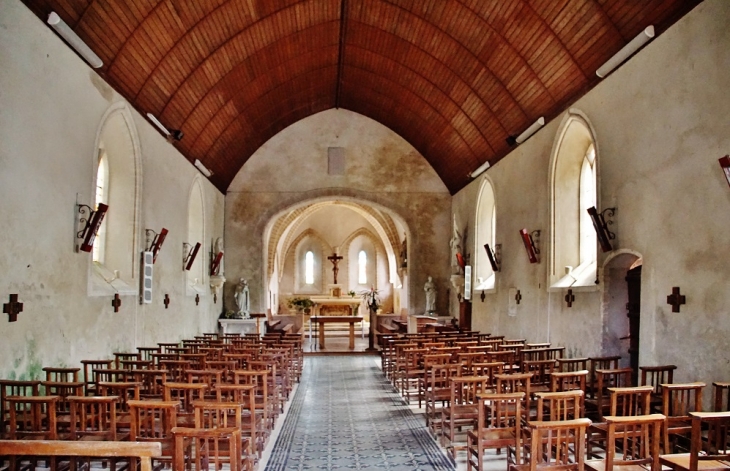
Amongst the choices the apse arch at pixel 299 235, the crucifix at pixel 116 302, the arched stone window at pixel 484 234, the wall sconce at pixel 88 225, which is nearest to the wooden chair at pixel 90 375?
the crucifix at pixel 116 302

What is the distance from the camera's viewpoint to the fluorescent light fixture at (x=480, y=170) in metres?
15.8

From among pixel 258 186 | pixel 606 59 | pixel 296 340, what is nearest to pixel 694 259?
pixel 606 59

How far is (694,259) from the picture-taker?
712cm

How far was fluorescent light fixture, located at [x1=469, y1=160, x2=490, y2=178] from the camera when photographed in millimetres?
15761

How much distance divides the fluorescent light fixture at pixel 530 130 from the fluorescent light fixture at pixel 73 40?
8073 millimetres

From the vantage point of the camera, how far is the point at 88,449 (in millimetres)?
3000

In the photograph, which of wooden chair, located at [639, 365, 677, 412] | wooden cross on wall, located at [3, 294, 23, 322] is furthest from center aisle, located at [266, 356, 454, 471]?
wooden cross on wall, located at [3, 294, 23, 322]

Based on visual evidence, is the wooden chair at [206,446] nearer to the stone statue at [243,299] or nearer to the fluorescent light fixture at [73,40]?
the fluorescent light fixture at [73,40]

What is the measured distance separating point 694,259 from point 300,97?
503 inches

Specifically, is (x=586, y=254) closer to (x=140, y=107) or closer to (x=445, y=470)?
(x=445, y=470)

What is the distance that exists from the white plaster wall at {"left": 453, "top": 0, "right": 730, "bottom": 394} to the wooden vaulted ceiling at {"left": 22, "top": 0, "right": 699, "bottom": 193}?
0.55 meters

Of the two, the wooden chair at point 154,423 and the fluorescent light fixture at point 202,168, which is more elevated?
the fluorescent light fixture at point 202,168

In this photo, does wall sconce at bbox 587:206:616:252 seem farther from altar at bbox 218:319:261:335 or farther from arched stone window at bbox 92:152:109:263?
altar at bbox 218:319:261:335

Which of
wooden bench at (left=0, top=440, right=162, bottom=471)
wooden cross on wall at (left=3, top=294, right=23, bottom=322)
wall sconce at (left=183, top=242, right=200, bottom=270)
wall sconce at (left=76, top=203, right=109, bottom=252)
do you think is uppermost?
wall sconce at (left=76, top=203, right=109, bottom=252)
